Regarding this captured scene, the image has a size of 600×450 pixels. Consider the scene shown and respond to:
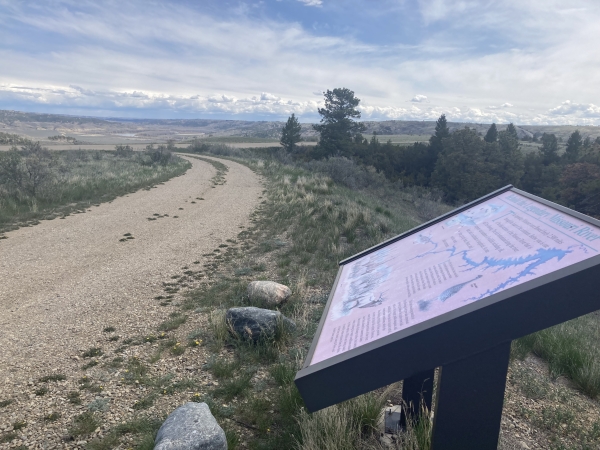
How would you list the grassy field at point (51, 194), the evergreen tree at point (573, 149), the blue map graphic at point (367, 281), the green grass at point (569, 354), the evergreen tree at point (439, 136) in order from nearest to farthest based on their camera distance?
the blue map graphic at point (367, 281), the green grass at point (569, 354), the grassy field at point (51, 194), the evergreen tree at point (573, 149), the evergreen tree at point (439, 136)

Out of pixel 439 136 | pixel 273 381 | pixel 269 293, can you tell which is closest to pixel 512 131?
pixel 439 136

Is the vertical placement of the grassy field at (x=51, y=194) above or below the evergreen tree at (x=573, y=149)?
below

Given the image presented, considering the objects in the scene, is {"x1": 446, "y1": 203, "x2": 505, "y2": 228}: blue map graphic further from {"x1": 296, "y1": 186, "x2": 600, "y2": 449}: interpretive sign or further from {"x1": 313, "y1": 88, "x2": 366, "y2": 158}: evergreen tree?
{"x1": 313, "y1": 88, "x2": 366, "y2": 158}: evergreen tree

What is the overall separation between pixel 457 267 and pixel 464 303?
0.45 metres

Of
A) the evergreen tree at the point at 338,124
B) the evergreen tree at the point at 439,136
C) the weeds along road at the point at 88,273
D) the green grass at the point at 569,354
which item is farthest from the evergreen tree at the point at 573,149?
the green grass at the point at 569,354

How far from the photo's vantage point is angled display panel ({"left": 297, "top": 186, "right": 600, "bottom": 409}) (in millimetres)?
1743

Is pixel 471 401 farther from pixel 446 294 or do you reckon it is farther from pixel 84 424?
pixel 84 424

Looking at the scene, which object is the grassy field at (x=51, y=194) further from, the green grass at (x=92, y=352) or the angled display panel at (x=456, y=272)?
the angled display panel at (x=456, y=272)

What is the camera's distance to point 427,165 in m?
41.2

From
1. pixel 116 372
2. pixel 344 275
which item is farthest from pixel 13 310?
pixel 344 275

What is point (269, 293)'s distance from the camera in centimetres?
594

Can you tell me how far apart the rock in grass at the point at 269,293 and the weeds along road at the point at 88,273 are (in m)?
1.37

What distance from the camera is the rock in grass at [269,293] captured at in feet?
19.4

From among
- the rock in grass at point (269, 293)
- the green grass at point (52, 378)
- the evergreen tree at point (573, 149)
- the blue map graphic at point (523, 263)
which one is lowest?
the green grass at point (52, 378)
